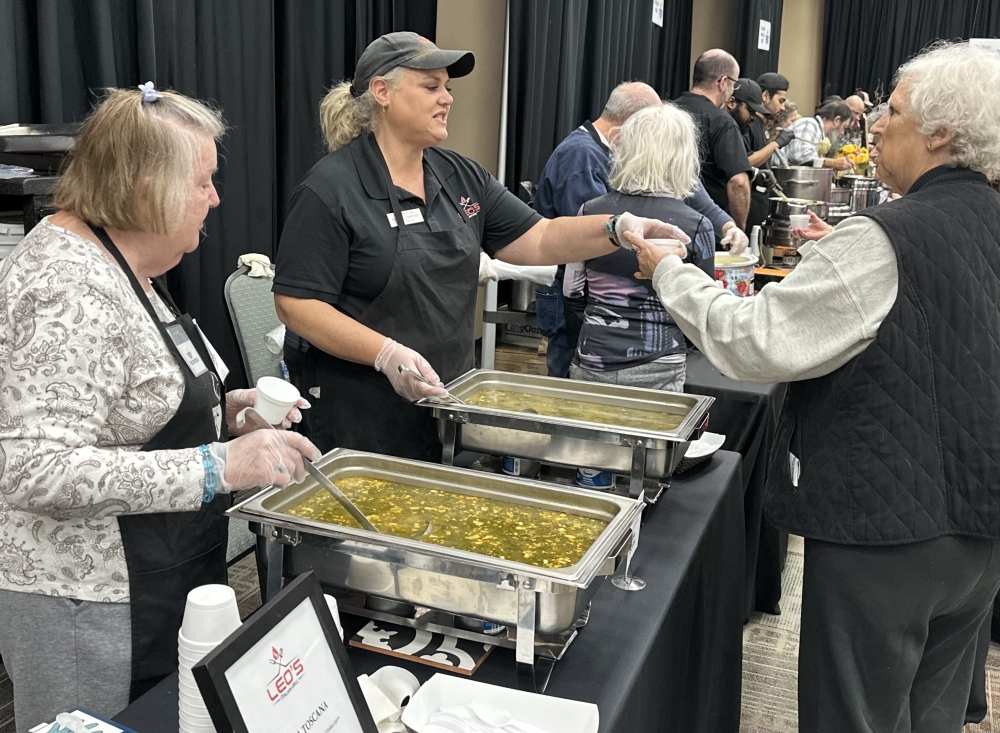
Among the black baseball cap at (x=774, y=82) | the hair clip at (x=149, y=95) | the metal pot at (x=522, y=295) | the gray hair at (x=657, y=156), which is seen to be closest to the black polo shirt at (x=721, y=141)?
the metal pot at (x=522, y=295)

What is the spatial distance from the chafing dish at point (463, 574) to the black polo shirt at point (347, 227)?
557 mm

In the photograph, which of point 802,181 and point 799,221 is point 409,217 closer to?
point 799,221

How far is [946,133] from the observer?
134 centimetres

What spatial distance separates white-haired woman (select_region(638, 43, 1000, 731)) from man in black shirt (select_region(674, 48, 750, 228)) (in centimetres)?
283

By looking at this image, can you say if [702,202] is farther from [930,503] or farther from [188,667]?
[188,667]

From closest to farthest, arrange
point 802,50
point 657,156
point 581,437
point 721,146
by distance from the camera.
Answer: point 581,437 → point 657,156 → point 721,146 → point 802,50

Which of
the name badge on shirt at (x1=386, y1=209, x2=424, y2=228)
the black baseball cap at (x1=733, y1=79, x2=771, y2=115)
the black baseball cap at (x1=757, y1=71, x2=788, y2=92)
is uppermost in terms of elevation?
the black baseball cap at (x1=757, y1=71, x2=788, y2=92)

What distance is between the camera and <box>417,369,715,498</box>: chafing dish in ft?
4.90

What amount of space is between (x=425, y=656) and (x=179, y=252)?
23.1 inches

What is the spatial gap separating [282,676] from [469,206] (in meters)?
1.26

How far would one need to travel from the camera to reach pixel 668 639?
1.25m

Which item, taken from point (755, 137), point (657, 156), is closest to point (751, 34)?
point (755, 137)

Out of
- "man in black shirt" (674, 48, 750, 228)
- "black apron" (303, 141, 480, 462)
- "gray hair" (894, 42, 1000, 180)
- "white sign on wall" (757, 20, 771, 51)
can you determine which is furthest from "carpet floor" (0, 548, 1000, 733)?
"white sign on wall" (757, 20, 771, 51)

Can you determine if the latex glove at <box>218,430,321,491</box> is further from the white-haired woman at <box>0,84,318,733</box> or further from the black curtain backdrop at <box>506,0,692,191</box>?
the black curtain backdrop at <box>506,0,692,191</box>
